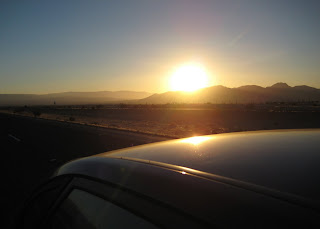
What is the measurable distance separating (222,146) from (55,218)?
4.87 ft

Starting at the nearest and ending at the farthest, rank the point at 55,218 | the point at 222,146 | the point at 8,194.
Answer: the point at 55,218
the point at 222,146
the point at 8,194

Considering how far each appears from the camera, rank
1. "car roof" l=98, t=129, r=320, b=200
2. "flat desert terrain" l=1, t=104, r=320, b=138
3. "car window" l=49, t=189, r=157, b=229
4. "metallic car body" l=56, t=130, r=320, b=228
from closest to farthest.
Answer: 1. "metallic car body" l=56, t=130, r=320, b=228
2. "car roof" l=98, t=129, r=320, b=200
3. "car window" l=49, t=189, r=157, b=229
4. "flat desert terrain" l=1, t=104, r=320, b=138

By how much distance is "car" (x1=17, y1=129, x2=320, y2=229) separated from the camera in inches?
44.8

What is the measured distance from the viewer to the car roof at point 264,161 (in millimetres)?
1341

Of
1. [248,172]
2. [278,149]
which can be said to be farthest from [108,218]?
[278,149]

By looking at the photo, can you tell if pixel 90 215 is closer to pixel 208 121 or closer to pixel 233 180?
pixel 233 180

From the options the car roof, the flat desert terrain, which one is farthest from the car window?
the flat desert terrain

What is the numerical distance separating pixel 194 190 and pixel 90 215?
2.74 ft

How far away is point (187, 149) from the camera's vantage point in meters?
2.31

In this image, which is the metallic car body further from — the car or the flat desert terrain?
the flat desert terrain

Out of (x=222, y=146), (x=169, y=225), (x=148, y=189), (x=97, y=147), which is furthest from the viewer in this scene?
(x=97, y=147)

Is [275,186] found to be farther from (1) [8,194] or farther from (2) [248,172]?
(1) [8,194]

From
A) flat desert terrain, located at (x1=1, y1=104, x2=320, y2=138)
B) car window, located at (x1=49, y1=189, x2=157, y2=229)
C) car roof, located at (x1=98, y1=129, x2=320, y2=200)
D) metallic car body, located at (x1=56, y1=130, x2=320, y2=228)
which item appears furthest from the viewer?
flat desert terrain, located at (x1=1, y1=104, x2=320, y2=138)

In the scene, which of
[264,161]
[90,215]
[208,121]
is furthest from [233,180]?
[208,121]
